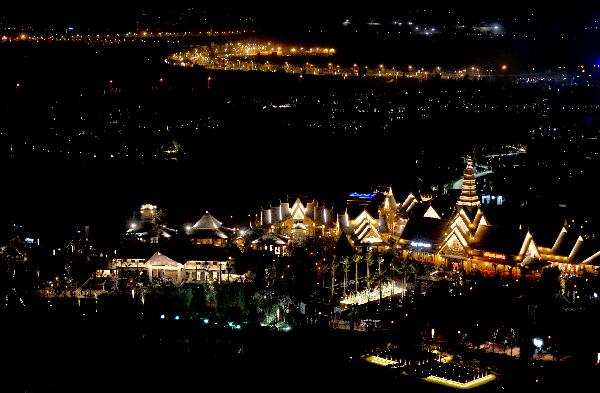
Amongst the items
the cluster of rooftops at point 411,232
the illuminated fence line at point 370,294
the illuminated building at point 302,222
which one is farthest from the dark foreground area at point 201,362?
the illuminated building at point 302,222

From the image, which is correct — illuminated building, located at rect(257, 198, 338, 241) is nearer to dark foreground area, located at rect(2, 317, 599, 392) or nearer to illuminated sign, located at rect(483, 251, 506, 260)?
illuminated sign, located at rect(483, 251, 506, 260)

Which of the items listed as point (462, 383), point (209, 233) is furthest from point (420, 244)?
point (462, 383)

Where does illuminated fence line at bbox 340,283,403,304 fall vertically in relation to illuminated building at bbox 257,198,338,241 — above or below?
below

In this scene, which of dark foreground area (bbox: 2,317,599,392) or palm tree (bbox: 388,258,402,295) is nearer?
dark foreground area (bbox: 2,317,599,392)

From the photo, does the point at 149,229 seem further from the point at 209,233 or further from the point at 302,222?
the point at 302,222

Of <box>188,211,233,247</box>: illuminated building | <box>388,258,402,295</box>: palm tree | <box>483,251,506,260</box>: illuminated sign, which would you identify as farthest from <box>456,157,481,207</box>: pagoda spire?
<box>188,211,233,247</box>: illuminated building

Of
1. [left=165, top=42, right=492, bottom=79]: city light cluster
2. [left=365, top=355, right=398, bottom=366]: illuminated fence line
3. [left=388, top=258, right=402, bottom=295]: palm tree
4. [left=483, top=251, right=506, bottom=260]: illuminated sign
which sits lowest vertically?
[left=365, top=355, right=398, bottom=366]: illuminated fence line

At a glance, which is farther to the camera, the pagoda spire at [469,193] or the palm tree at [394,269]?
the pagoda spire at [469,193]

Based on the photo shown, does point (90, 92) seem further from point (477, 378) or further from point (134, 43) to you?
point (477, 378)

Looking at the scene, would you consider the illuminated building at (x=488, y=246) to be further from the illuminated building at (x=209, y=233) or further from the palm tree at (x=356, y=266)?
the illuminated building at (x=209, y=233)

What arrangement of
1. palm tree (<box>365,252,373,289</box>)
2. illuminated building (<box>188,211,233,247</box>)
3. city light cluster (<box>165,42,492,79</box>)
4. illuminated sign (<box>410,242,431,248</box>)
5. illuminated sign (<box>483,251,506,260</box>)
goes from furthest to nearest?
city light cluster (<box>165,42,492,79</box>), illuminated building (<box>188,211,233,247</box>), illuminated sign (<box>410,242,431,248</box>), illuminated sign (<box>483,251,506,260</box>), palm tree (<box>365,252,373,289</box>)
